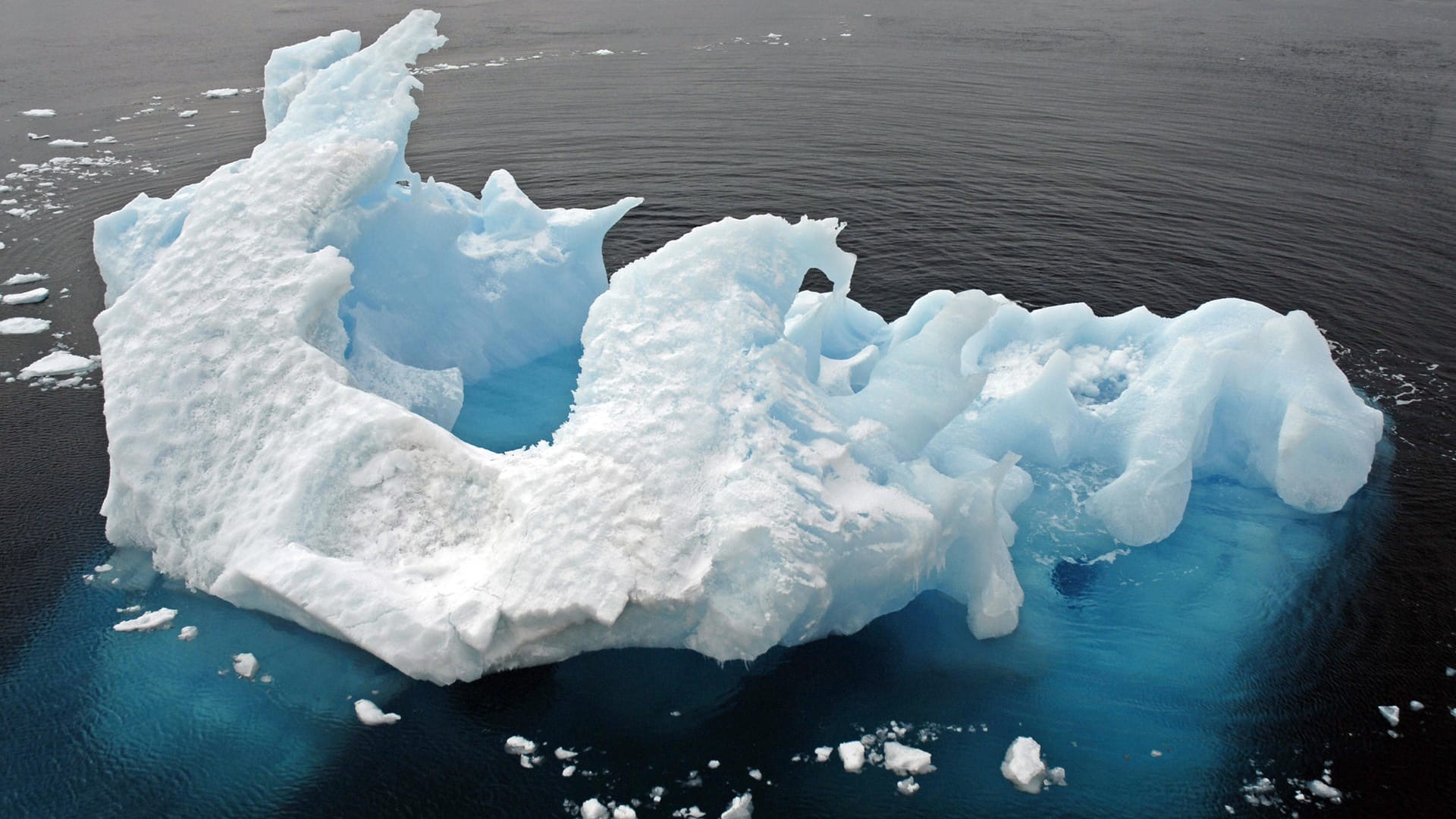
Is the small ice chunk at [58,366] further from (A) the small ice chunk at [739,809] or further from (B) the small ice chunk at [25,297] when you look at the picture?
(A) the small ice chunk at [739,809]

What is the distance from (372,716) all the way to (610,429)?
3230 mm

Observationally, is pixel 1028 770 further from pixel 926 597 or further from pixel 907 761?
pixel 926 597

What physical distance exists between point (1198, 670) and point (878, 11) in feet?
129

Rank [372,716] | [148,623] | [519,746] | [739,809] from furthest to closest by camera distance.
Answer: [148,623], [372,716], [519,746], [739,809]

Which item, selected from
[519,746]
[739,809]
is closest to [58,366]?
[519,746]

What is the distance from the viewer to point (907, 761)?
774 cm

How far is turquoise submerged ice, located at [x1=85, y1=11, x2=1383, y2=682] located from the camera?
28.2 feet

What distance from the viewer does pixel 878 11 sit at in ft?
141

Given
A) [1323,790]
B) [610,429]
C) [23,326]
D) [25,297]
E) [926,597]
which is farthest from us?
[25,297]

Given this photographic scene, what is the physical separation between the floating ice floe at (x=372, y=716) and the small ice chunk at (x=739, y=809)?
2879mm

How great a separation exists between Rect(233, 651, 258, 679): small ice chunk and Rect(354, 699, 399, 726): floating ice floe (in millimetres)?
1083

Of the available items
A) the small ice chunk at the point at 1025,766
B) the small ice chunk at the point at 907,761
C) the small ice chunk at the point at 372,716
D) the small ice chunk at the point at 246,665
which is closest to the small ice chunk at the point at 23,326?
the small ice chunk at the point at 246,665

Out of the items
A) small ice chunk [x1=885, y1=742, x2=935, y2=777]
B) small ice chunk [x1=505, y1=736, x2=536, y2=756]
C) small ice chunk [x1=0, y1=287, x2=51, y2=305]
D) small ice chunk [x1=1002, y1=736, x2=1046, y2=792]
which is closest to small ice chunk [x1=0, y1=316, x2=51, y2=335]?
small ice chunk [x1=0, y1=287, x2=51, y2=305]

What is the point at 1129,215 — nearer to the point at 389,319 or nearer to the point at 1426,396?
the point at 1426,396
